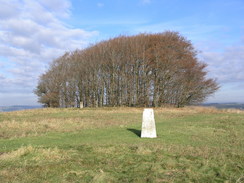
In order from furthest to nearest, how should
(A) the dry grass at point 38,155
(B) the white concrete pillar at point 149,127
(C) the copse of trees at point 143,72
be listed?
(C) the copse of trees at point 143,72 → (B) the white concrete pillar at point 149,127 → (A) the dry grass at point 38,155

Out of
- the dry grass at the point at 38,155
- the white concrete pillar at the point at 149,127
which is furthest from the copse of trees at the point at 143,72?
the dry grass at the point at 38,155

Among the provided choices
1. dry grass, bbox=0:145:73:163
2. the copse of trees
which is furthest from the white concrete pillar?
the copse of trees

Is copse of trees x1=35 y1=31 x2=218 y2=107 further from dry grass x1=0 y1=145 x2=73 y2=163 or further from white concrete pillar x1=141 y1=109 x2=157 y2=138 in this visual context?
dry grass x1=0 y1=145 x2=73 y2=163

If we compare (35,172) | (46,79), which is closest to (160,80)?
(46,79)

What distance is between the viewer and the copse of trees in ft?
132

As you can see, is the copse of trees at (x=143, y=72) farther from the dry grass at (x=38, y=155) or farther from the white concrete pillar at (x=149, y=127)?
the dry grass at (x=38, y=155)

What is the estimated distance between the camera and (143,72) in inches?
1641

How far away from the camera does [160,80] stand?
1606 inches

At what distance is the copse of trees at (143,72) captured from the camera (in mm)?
40094

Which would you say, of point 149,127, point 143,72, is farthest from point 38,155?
point 143,72

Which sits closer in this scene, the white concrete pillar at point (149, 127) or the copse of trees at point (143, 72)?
the white concrete pillar at point (149, 127)

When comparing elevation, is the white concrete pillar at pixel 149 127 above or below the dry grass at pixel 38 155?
above

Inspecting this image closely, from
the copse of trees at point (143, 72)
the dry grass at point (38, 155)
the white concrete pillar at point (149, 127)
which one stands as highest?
the copse of trees at point (143, 72)

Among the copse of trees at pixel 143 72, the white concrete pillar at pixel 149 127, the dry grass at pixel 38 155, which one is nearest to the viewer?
the dry grass at pixel 38 155
